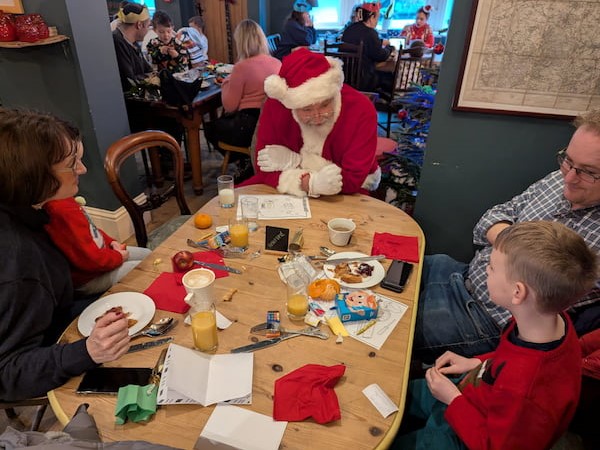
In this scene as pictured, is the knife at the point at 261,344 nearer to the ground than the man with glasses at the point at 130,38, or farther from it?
nearer to the ground

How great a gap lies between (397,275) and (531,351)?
46cm

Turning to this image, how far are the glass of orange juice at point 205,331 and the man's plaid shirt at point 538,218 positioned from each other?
1021mm

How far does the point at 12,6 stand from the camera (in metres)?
2.29

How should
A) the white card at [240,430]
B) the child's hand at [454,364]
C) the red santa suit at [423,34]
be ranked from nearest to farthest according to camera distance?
1. the white card at [240,430]
2. the child's hand at [454,364]
3. the red santa suit at [423,34]

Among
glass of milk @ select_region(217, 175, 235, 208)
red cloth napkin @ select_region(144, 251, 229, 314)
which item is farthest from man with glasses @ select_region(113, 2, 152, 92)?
red cloth napkin @ select_region(144, 251, 229, 314)

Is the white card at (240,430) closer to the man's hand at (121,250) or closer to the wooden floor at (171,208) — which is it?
the man's hand at (121,250)

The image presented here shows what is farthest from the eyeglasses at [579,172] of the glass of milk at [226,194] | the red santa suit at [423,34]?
the red santa suit at [423,34]

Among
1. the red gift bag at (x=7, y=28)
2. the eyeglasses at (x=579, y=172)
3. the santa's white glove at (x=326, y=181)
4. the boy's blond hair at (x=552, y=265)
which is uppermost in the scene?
the red gift bag at (x=7, y=28)

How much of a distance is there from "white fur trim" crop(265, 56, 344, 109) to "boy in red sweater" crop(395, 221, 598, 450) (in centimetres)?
108

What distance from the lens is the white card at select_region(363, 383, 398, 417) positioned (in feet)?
3.02

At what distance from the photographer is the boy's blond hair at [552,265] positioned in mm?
911

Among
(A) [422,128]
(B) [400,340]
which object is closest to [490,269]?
(B) [400,340]

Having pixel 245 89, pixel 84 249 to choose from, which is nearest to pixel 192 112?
pixel 245 89

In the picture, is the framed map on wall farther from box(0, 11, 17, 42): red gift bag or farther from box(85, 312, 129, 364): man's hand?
box(0, 11, 17, 42): red gift bag
